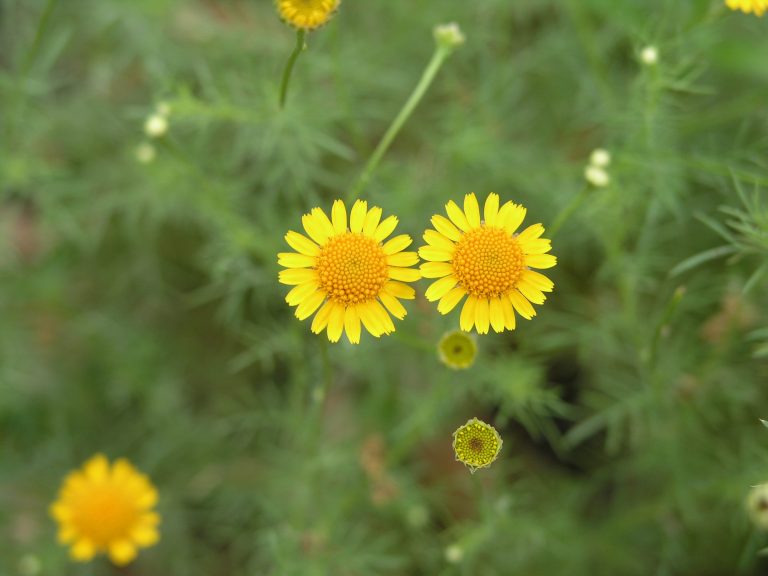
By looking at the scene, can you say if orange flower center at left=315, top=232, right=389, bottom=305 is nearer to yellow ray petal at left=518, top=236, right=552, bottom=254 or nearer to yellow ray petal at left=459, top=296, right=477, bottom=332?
yellow ray petal at left=459, top=296, right=477, bottom=332

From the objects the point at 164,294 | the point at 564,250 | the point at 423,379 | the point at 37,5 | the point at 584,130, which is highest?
the point at 37,5

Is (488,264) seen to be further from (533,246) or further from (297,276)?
(297,276)

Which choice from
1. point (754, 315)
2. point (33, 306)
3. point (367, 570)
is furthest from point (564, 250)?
point (33, 306)

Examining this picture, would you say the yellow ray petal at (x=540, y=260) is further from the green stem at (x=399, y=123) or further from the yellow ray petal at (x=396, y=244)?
the green stem at (x=399, y=123)

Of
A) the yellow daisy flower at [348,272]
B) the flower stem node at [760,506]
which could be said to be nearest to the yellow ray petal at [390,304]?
the yellow daisy flower at [348,272]

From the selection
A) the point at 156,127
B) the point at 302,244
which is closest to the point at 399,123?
the point at 302,244

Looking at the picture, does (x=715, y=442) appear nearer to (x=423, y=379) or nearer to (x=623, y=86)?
(x=423, y=379)
